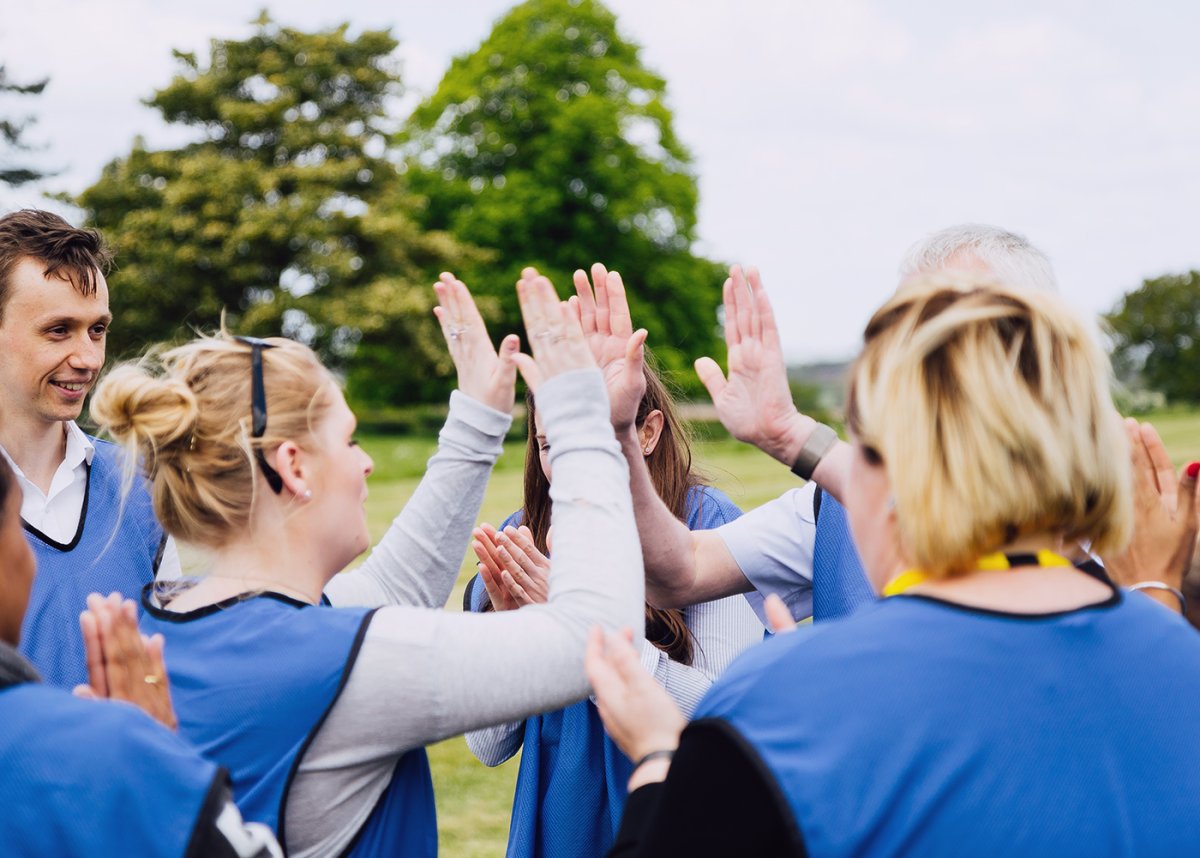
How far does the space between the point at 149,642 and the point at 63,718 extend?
0.34 meters

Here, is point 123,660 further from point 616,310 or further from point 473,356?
point 616,310

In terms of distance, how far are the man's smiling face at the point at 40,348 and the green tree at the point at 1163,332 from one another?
7040 cm

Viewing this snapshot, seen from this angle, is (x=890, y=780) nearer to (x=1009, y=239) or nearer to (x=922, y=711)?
(x=922, y=711)

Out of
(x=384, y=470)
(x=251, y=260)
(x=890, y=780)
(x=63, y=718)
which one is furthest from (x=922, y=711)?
(x=251, y=260)

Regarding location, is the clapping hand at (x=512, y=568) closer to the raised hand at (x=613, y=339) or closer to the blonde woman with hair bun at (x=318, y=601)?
the raised hand at (x=613, y=339)

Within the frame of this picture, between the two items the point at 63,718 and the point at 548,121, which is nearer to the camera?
the point at 63,718

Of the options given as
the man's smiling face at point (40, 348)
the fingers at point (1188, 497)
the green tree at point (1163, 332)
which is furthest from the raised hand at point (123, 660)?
the green tree at point (1163, 332)

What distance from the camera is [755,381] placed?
2.68 m

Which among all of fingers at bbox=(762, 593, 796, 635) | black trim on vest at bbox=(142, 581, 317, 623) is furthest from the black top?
black trim on vest at bbox=(142, 581, 317, 623)

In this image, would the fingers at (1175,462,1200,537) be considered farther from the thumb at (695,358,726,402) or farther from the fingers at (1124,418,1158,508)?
the thumb at (695,358,726,402)

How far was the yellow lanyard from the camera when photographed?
1712mm

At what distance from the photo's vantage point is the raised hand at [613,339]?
9.31 feet

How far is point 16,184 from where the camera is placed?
4091 cm

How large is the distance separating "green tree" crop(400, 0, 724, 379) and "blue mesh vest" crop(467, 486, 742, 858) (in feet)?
109
